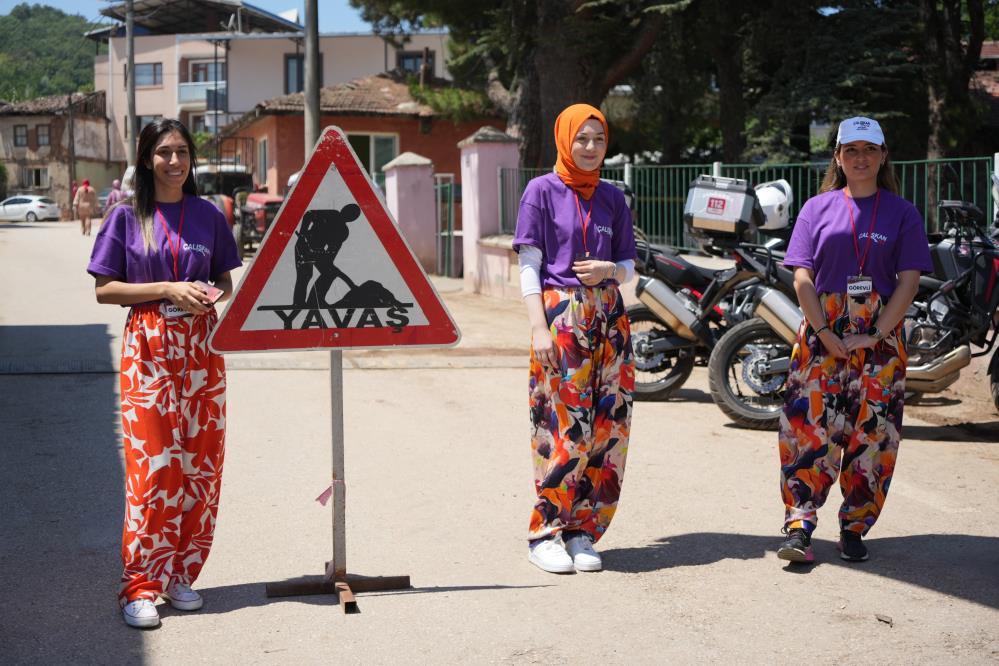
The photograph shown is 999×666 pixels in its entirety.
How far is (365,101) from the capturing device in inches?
1427

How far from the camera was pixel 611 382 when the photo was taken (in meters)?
5.17

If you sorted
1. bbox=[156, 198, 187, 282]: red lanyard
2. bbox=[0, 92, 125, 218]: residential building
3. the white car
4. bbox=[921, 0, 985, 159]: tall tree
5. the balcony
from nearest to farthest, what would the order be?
bbox=[156, 198, 187, 282]: red lanyard, bbox=[921, 0, 985, 159]: tall tree, the white car, the balcony, bbox=[0, 92, 125, 218]: residential building

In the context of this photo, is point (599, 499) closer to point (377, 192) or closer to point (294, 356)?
point (377, 192)

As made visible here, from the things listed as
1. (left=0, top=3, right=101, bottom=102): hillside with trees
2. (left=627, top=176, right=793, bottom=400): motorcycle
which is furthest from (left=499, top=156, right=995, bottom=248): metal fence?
(left=0, top=3, right=101, bottom=102): hillside with trees

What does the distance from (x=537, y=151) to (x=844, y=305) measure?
62.0 ft

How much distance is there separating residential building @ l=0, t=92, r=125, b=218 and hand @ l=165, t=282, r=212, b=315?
2748 inches

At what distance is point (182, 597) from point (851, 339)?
2759 millimetres

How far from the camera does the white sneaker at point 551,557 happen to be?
5.12m

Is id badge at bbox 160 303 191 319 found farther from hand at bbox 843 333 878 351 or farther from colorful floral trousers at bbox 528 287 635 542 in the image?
hand at bbox 843 333 878 351

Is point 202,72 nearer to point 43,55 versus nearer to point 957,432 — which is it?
point 43,55

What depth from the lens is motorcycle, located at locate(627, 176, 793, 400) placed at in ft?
28.8

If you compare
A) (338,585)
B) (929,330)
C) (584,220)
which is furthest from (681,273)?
(338,585)

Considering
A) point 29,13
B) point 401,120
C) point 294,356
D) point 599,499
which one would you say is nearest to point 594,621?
point 599,499

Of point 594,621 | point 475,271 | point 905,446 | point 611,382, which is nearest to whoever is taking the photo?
point 594,621
